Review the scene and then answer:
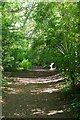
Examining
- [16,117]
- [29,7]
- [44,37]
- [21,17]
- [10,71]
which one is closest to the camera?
[16,117]

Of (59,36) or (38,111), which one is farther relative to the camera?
(59,36)

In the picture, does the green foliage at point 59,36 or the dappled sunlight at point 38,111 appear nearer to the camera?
the dappled sunlight at point 38,111

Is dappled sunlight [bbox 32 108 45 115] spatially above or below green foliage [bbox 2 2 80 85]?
below

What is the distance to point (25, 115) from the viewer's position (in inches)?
281

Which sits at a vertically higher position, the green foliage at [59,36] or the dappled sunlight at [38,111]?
the green foliage at [59,36]

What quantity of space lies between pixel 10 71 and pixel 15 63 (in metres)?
0.92

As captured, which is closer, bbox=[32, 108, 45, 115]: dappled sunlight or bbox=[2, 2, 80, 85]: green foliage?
bbox=[32, 108, 45, 115]: dappled sunlight

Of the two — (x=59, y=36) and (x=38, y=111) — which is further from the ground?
(x=59, y=36)

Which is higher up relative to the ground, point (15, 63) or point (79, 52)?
point (79, 52)

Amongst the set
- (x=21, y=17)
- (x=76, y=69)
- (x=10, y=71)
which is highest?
(x=21, y=17)

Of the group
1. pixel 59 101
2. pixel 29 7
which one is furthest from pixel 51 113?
pixel 29 7

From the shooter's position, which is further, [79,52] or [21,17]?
[21,17]

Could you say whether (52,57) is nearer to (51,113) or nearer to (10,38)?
(51,113)

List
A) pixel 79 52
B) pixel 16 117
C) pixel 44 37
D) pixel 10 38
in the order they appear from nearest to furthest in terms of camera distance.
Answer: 1. pixel 16 117
2. pixel 79 52
3. pixel 44 37
4. pixel 10 38
